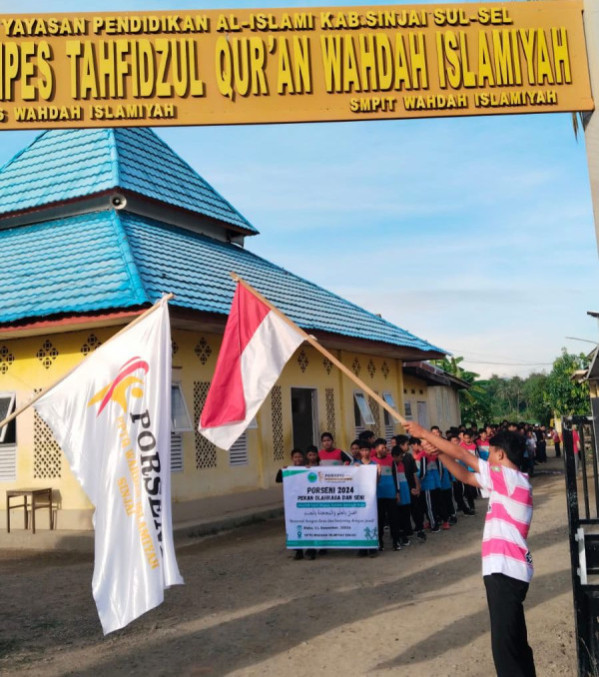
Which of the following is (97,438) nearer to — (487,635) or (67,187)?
(487,635)

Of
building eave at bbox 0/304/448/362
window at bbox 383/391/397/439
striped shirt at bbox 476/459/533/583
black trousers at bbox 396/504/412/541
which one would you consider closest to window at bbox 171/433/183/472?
building eave at bbox 0/304/448/362

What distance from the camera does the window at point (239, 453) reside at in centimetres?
1458

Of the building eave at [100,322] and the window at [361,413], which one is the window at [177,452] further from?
the window at [361,413]

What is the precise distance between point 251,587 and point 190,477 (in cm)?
503

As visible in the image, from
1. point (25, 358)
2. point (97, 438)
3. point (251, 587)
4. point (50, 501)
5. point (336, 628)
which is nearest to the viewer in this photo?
point (97, 438)

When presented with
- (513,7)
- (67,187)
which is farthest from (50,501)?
(513,7)

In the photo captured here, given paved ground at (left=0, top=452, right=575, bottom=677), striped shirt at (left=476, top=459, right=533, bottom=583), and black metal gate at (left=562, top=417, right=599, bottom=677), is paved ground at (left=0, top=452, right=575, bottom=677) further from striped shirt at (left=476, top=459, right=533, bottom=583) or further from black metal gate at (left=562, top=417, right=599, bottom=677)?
striped shirt at (left=476, top=459, right=533, bottom=583)

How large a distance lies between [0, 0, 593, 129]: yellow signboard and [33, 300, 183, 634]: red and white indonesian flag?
73.7 inches

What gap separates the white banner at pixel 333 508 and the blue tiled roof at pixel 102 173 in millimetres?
7385

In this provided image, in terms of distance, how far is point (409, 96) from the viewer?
6062mm

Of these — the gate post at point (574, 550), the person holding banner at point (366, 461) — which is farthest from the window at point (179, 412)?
the gate post at point (574, 550)

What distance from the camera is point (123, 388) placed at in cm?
532

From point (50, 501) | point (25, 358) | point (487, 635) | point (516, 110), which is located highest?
point (516, 110)

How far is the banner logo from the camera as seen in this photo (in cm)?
530
